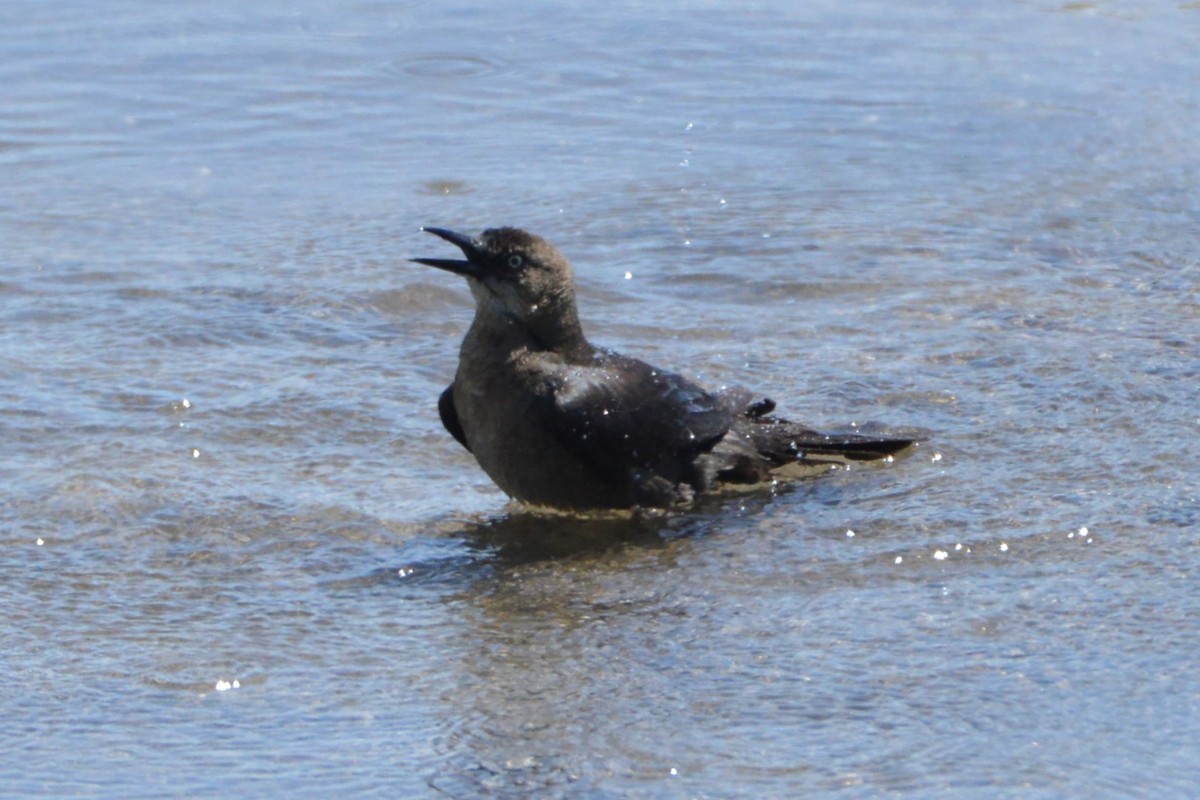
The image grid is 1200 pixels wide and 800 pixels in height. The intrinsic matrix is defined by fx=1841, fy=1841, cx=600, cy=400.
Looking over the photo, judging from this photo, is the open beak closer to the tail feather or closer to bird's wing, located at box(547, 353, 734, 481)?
bird's wing, located at box(547, 353, 734, 481)

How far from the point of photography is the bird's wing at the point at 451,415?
19.4 ft

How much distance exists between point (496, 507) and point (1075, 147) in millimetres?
5137

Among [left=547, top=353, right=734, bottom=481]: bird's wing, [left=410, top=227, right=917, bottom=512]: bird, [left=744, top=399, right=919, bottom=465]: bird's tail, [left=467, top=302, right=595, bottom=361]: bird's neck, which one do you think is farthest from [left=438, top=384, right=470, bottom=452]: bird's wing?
[left=744, top=399, right=919, bottom=465]: bird's tail

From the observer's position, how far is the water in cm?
409

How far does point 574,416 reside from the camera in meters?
A: 5.69

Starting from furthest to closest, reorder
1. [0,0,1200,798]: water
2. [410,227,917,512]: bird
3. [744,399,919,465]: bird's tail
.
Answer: [744,399,919,465]: bird's tail → [410,227,917,512]: bird → [0,0,1200,798]: water

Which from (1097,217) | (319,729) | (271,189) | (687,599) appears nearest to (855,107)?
(1097,217)

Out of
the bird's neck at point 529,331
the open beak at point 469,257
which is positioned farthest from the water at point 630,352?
the open beak at point 469,257

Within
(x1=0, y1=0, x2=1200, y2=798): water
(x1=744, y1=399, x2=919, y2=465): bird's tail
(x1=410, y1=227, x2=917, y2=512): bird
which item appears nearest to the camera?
(x1=0, y1=0, x2=1200, y2=798): water

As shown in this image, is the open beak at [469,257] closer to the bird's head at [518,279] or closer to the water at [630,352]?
the bird's head at [518,279]

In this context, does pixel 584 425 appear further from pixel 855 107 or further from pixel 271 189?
pixel 855 107

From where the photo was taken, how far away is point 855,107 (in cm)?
1080

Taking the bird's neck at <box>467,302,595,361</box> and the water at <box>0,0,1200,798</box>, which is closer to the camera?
the water at <box>0,0,1200,798</box>

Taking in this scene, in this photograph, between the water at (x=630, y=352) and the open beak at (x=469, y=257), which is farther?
the open beak at (x=469, y=257)
